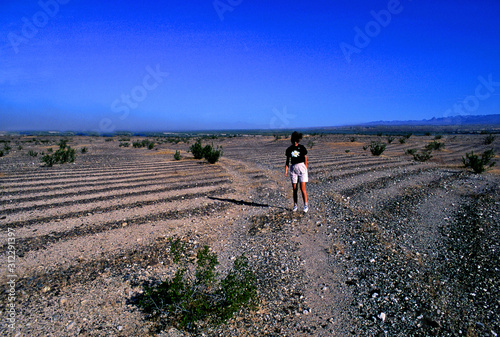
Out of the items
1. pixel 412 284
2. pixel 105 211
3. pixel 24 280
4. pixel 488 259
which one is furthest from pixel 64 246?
pixel 488 259

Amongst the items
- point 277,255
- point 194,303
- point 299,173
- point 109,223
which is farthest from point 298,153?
point 109,223

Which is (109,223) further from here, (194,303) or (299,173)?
(299,173)

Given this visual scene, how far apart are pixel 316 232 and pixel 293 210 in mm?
1319

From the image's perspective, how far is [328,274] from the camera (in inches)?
158

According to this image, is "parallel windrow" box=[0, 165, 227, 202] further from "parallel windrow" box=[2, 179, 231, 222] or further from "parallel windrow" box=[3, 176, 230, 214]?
"parallel windrow" box=[2, 179, 231, 222]

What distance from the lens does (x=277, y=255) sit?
4.59 m

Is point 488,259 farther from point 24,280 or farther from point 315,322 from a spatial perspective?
point 24,280

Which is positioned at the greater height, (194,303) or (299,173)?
(299,173)

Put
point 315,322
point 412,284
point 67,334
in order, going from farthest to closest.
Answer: point 412,284 → point 315,322 → point 67,334

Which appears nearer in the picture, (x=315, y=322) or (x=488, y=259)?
(x=315, y=322)

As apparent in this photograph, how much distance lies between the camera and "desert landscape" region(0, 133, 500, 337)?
3.02 meters

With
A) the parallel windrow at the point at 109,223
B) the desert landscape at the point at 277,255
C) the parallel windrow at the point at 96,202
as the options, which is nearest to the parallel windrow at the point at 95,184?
the desert landscape at the point at 277,255

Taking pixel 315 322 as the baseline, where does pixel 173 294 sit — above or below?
above

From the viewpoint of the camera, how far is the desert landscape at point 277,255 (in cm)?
302
